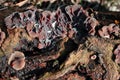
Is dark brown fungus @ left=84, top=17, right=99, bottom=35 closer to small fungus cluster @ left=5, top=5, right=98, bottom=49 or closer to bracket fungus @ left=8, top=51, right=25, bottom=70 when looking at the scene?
small fungus cluster @ left=5, top=5, right=98, bottom=49

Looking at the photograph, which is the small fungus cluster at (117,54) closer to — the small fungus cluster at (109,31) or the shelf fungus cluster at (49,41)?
the shelf fungus cluster at (49,41)

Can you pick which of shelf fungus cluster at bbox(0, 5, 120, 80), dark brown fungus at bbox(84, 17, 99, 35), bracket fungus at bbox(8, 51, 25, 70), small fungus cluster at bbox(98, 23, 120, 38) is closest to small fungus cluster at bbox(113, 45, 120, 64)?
shelf fungus cluster at bbox(0, 5, 120, 80)

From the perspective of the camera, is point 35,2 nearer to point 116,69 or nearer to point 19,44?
point 19,44

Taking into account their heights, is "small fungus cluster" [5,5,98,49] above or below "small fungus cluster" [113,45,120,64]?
above

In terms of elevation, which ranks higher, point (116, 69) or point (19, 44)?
point (19, 44)

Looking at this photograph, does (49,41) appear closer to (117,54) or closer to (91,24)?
(91,24)

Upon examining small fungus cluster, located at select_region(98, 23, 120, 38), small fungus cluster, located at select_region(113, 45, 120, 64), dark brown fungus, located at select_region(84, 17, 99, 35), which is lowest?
small fungus cluster, located at select_region(113, 45, 120, 64)

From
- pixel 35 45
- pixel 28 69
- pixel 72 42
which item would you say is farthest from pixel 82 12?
pixel 28 69

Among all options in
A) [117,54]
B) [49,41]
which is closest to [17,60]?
[49,41]
